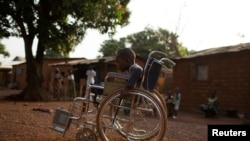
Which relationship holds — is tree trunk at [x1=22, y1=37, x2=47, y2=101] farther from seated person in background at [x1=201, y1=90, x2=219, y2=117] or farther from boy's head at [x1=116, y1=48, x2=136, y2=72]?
boy's head at [x1=116, y1=48, x2=136, y2=72]

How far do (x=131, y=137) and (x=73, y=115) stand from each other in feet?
3.68

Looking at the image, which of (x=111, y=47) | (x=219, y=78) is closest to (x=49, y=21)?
(x=219, y=78)

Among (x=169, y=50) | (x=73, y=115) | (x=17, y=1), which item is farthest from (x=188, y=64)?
(x=169, y=50)

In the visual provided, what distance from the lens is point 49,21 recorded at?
48.9 ft

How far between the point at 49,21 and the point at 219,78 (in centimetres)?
784

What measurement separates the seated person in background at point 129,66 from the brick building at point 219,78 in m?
9.27

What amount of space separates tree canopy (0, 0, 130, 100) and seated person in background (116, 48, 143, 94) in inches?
355

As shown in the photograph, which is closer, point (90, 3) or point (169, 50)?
point (90, 3)

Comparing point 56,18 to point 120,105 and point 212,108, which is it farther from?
point 120,105

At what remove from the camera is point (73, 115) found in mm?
5434

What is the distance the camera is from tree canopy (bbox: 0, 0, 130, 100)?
14.4 m

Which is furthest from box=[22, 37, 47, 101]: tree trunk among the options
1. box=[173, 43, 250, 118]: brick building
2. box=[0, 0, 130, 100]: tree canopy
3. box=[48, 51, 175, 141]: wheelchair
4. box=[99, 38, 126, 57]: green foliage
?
box=[99, 38, 126, 57]: green foliage

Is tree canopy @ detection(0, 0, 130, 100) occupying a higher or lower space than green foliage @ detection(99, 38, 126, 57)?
lower

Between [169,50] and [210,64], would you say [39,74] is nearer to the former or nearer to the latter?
[210,64]
